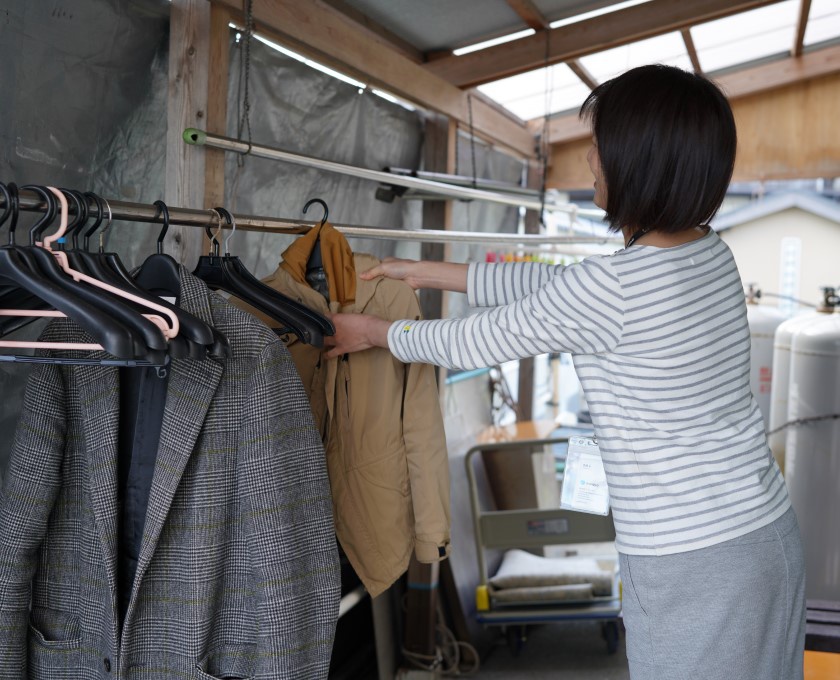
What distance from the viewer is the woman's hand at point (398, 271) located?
1.80 meters

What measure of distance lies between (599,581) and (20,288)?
3.04 meters

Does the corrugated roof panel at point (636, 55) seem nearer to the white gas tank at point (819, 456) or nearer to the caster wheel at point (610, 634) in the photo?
the white gas tank at point (819, 456)

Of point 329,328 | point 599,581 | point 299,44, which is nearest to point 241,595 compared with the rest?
→ point 329,328

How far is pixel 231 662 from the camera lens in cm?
142

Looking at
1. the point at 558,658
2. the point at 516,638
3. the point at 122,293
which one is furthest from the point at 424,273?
the point at 558,658

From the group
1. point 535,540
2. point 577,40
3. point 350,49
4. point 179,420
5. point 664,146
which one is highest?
point 577,40

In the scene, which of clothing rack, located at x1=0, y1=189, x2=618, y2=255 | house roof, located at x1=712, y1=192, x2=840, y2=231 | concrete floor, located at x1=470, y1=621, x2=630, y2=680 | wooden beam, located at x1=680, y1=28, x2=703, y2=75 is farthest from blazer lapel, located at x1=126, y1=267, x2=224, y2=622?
house roof, located at x1=712, y1=192, x2=840, y2=231

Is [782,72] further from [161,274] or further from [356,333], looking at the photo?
[161,274]

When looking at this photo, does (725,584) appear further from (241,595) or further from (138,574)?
(138,574)

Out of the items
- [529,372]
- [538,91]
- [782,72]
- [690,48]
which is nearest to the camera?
[690,48]

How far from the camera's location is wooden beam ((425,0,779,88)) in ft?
10.6

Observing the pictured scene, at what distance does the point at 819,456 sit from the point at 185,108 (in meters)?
3.10

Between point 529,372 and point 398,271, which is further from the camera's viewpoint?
point 529,372

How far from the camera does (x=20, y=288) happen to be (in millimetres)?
1231
